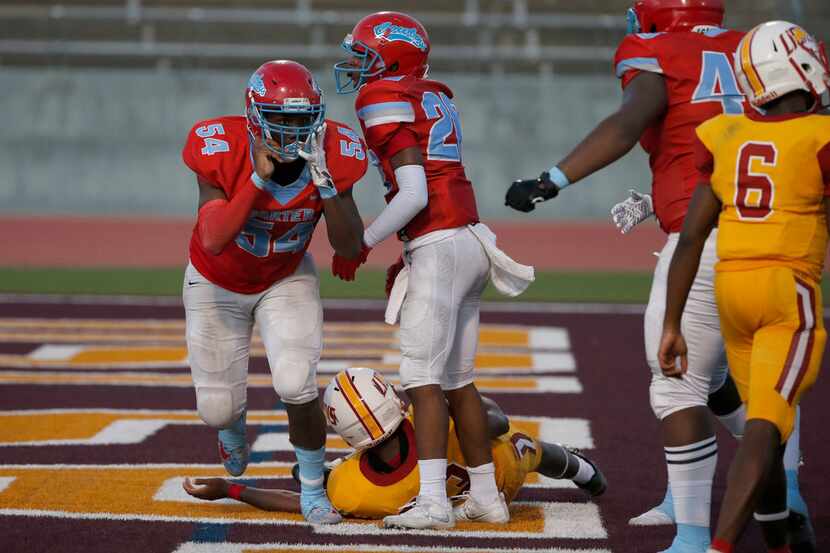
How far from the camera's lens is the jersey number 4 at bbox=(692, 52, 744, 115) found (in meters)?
4.13

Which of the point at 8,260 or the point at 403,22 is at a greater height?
the point at 403,22

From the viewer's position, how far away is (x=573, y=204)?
66.0 ft

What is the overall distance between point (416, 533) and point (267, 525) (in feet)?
1.79

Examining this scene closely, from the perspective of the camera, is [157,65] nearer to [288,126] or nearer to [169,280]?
[169,280]

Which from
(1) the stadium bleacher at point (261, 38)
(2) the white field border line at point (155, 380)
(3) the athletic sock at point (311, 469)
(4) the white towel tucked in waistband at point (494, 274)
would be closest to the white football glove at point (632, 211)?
(4) the white towel tucked in waistband at point (494, 274)

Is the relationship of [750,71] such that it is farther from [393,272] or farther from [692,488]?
[393,272]

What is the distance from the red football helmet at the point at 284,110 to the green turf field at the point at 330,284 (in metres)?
7.00

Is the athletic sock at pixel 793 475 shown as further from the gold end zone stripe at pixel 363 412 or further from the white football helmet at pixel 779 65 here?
the gold end zone stripe at pixel 363 412

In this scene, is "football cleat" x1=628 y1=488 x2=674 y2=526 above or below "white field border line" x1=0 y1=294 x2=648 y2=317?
above

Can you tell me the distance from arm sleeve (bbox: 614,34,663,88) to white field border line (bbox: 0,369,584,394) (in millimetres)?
3308

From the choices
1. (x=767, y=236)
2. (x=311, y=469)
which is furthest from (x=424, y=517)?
(x=767, y=236)

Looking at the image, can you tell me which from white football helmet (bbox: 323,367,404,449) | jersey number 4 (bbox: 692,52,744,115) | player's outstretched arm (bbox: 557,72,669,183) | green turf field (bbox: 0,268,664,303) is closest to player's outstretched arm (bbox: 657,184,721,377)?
player's outstretched arm (bbox: 557,72,669,183)

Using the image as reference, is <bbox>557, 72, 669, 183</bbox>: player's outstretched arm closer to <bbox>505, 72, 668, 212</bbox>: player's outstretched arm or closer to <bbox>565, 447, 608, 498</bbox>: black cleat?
<bbox>505, 72, 668, 212</bbox>: player's outstretched arm

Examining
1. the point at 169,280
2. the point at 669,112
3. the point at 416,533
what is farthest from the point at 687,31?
the point at 169,280
